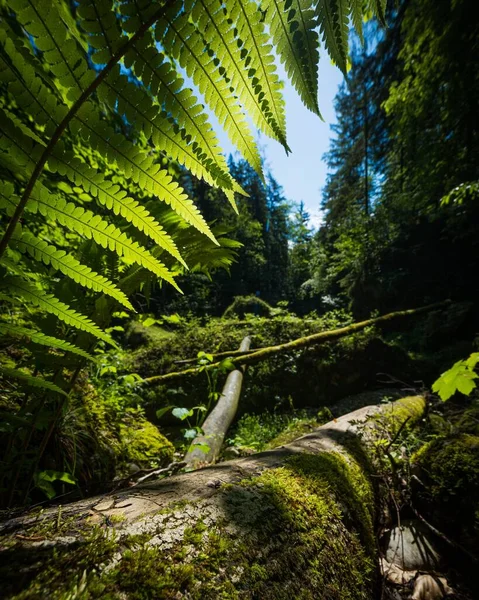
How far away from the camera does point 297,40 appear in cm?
75

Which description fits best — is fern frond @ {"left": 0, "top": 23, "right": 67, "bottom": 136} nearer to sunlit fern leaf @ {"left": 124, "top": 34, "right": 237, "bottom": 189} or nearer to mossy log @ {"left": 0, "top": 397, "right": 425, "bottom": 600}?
sunlit fern leaf @ {"left": 124, "top": 34, "right": 237, "bottom": 189}

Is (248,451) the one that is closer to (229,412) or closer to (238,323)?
(229,412)

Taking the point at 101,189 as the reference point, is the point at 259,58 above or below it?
above

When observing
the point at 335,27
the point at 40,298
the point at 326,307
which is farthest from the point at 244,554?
the point at 326,307

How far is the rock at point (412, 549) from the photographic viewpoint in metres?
1.42

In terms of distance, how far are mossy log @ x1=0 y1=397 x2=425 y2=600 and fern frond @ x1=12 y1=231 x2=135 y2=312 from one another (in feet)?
2.31

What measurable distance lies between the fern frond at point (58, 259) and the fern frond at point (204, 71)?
0.68m

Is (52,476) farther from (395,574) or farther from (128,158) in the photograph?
(395,574)

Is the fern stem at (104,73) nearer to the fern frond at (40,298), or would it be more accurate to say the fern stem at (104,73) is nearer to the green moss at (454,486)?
the fern frond at (40,298)

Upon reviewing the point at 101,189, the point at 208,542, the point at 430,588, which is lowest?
the point at 430,588

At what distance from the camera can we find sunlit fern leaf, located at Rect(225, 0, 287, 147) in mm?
687

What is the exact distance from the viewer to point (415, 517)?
1716mm

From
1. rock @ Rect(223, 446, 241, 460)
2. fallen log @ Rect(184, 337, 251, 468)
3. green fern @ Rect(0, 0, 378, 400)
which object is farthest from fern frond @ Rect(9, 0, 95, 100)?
rock @ Rect(223, 446, 241, 460)

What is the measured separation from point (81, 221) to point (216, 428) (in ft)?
10.6
